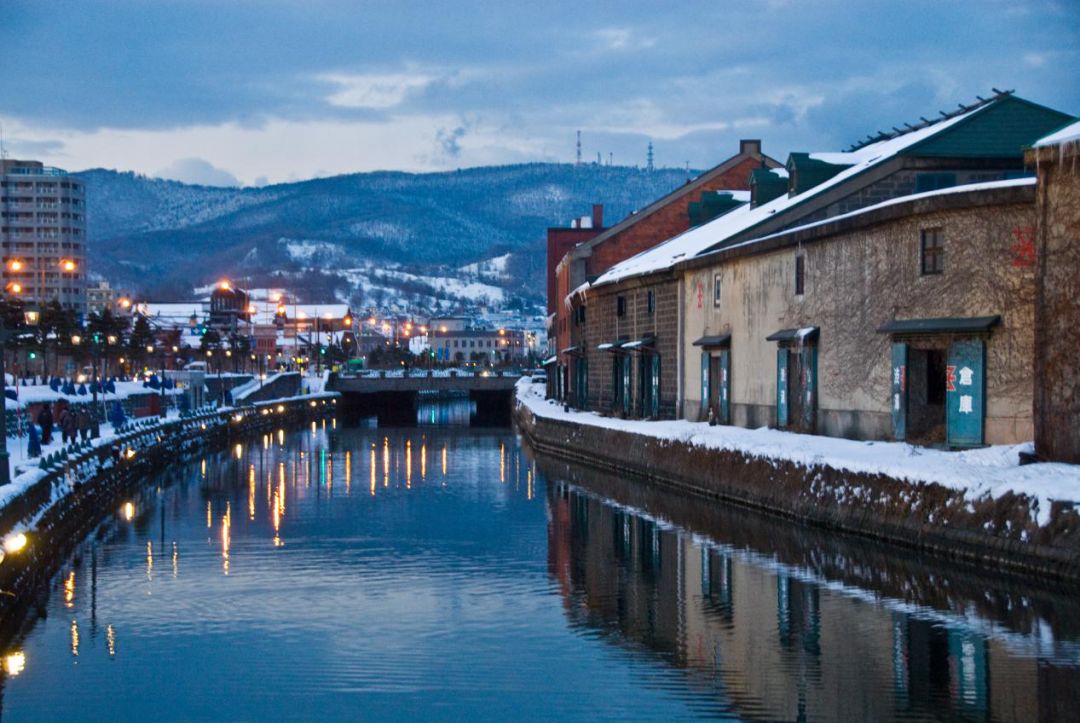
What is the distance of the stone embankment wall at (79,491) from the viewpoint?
25.3 metres

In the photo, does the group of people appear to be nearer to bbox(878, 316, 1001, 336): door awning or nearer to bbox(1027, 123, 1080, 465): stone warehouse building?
bbox(878, 316, 1001, 336): door awning

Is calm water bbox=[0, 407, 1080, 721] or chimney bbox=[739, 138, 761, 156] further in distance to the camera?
chimney bbox=[739, 138, 761, 156]

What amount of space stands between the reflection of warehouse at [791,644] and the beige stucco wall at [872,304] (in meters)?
6.97

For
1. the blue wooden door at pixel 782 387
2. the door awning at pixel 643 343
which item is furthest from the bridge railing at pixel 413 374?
the blue wooden door at pixel 782 387

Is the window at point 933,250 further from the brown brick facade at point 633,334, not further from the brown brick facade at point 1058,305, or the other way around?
the brown brick facade at point 633,334

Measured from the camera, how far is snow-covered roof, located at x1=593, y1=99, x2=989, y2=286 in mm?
46469

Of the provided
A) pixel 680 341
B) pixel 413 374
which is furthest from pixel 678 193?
pixel 413 374

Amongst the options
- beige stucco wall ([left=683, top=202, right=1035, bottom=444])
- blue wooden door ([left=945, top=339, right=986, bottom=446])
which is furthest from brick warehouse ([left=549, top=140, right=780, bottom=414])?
blue wooden door ([left=945, top=339, right=986, bottom=446])

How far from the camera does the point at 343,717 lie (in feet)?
55.2

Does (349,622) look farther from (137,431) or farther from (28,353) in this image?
(28,353)

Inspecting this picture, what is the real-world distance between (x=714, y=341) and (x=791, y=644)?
90.8ft

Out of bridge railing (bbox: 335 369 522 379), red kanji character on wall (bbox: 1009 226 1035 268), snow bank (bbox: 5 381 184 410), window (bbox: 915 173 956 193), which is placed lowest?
snow bank (bbox: 5 381 184 410)

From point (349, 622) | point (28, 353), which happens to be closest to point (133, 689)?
point (349, 622)

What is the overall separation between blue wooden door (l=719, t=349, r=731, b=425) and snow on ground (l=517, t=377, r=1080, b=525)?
1.50 metres
